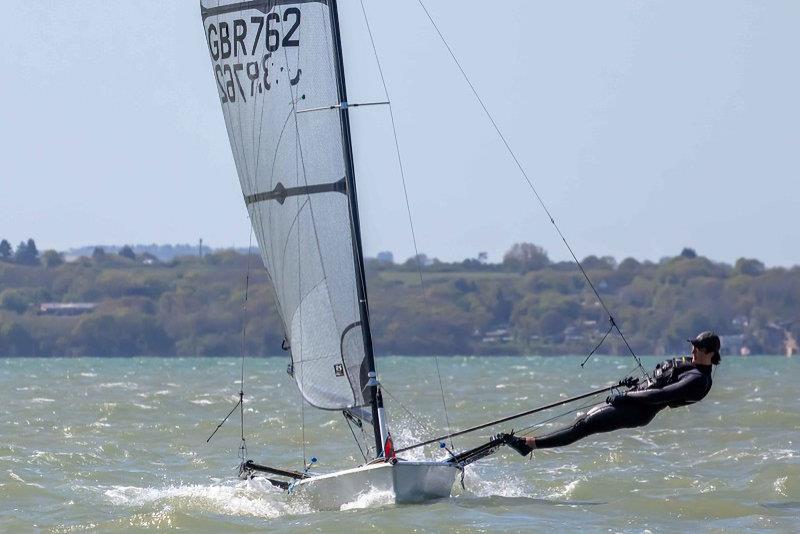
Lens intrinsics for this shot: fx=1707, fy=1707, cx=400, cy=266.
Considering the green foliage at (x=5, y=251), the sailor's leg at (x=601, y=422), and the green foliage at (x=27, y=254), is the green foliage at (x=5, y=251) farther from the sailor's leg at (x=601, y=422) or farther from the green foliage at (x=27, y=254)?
the sailor's leg at (x=601, y=422)

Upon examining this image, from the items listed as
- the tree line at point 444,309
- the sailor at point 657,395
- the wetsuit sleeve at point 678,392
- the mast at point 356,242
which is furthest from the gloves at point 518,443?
the tree line at point 444,309

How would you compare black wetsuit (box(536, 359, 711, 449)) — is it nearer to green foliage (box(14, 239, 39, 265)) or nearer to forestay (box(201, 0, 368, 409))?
forestay (box(201, 0, 368, 409))

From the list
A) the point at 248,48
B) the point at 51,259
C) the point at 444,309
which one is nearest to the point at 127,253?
the point at 51,259

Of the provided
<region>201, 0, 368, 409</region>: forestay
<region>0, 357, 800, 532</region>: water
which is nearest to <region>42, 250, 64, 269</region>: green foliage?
<region>0, 357, 800, 532</region>: water

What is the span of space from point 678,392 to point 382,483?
8.36 ft

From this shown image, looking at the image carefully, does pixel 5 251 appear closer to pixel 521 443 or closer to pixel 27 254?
pixel 27 254

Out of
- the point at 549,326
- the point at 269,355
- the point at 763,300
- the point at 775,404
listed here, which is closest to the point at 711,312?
the point at 763,300

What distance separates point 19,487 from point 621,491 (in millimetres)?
5983

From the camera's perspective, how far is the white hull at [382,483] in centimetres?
1410

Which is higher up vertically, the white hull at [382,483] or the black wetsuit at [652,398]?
the black wetsuit at [652,398]

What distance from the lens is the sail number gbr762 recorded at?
48.5 ft

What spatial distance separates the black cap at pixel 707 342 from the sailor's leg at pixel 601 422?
636mm

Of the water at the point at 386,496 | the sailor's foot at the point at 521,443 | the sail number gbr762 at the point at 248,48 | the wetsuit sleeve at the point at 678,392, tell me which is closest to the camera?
the wetsuit sleeve at the point at 678,392

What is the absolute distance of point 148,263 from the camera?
144 m
